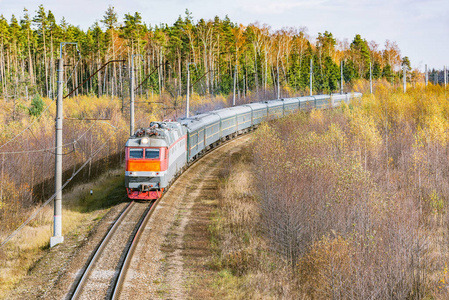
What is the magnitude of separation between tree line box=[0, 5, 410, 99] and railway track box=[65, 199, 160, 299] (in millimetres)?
46901

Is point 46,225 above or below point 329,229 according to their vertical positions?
below

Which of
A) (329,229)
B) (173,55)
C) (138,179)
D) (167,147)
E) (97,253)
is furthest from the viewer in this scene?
(173,55)

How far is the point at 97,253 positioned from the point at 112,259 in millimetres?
680

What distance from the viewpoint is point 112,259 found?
15.5 m

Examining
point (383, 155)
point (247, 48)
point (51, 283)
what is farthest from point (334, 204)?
point (247, 48)

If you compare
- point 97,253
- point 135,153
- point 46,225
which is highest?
point 135,153

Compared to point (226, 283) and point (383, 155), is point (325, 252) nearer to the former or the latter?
point (226, 283)

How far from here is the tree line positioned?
6994 centimetres

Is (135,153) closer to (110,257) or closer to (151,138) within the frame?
(151,138)

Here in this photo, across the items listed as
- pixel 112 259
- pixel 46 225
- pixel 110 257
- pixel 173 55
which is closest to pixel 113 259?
pixel 112 259

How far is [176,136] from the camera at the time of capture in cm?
2427

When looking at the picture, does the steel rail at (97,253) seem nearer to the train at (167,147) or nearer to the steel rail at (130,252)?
the steel rail at (130,252)

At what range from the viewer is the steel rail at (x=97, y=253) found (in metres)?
13.2

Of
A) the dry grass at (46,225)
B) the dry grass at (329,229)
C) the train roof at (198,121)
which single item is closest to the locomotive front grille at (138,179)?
the dry grass at (46,225)
